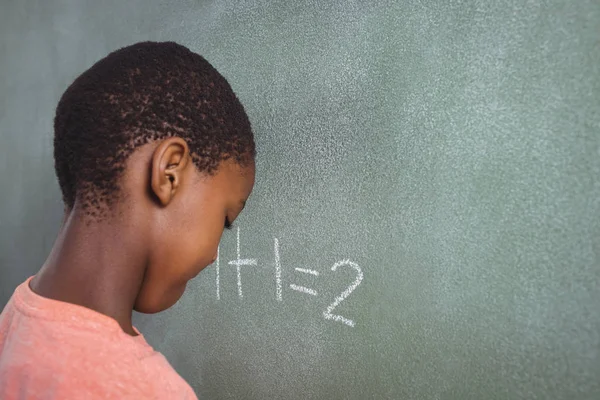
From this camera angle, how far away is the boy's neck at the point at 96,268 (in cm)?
52

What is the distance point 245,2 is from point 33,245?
1119 millimetres

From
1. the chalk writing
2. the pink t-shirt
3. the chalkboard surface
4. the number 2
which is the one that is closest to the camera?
the pink t-shirt

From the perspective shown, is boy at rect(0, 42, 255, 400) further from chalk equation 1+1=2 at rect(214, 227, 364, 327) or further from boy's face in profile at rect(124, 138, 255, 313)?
chalk equation 1+1=2 at rect(214, 227, 364, 327)

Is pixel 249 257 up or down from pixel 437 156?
down

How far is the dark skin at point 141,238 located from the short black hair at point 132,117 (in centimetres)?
1

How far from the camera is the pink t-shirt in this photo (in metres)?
0.47

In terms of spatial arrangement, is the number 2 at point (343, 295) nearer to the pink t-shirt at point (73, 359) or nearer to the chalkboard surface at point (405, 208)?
the chalkboard surface at point (405, 208)

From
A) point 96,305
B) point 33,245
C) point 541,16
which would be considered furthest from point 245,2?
point 33,245

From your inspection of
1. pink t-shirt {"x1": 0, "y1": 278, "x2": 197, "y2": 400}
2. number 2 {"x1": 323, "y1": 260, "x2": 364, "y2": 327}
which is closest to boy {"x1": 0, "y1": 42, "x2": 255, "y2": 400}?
pink t-shirt {"x1": 0, "y1": 278, "x2": 197, "y2": 400}

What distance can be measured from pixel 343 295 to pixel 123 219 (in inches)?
14.7

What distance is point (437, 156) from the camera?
693mm

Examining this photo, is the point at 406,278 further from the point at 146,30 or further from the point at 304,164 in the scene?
the point at 146,30

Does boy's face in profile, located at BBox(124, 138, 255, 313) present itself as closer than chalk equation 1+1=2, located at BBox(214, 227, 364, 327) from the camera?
Yes

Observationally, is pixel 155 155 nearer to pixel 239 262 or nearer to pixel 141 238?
pixel 141 238
